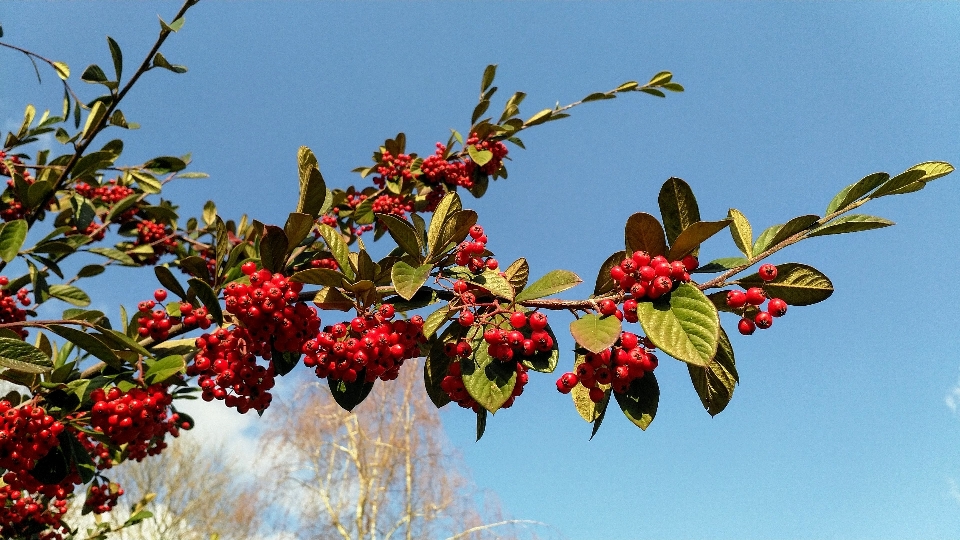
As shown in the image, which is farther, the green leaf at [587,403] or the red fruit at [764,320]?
the green leaf at [587,403]

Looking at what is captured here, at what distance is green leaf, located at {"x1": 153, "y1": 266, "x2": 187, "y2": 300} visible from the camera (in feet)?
6.15

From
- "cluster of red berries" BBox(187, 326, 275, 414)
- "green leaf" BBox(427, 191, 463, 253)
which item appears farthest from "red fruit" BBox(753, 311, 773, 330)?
"cluster of red berries" BBox(187, 326, 275, 414)

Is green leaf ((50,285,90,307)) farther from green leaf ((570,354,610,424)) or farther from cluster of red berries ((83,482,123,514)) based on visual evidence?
green leaf ((570,354,610,424))

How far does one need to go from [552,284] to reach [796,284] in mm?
626

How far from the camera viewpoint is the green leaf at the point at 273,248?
5.62 feet

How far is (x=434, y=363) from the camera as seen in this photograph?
1702 millimetres

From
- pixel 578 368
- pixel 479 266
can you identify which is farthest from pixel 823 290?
pixel 479 266

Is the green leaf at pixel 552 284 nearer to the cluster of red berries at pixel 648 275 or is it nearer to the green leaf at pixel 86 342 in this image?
the cluster of red berries at pixel 648 275

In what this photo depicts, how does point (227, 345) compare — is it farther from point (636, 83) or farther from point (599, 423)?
point (636, 83)

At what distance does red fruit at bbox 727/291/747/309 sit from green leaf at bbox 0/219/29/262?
2697 mm

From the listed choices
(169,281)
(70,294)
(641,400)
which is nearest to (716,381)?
(641,400)

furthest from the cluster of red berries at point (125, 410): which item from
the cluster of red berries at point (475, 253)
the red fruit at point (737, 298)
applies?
the red fruit at point (737, 298)

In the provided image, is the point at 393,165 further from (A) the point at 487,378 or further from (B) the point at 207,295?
(A) the point at 487,378

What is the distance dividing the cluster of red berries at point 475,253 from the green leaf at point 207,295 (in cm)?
77
